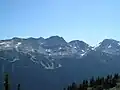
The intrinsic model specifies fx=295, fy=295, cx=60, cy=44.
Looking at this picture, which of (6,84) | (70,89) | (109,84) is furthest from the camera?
(70,89)

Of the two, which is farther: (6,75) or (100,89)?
(100,89)

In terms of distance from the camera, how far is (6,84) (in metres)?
22.3

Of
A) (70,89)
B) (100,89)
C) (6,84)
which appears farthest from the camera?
(70,89)

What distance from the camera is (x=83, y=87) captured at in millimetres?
153375

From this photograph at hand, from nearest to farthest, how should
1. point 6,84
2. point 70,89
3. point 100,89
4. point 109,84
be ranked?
1. point 6,84
2. point 100,89
3. point 109,84
4. point 70,89

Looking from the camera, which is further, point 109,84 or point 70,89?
point 70,89

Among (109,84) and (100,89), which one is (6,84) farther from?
(109,84)

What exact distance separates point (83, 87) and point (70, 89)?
2528 cm

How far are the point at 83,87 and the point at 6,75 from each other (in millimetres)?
133334

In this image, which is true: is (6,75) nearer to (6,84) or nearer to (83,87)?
(6,84)

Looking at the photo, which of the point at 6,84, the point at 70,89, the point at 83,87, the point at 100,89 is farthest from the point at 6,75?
the point at 70,89

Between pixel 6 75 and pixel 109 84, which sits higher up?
pixel 6 75

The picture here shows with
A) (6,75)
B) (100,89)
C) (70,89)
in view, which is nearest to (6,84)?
(6,75)

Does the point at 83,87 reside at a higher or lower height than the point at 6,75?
lower
